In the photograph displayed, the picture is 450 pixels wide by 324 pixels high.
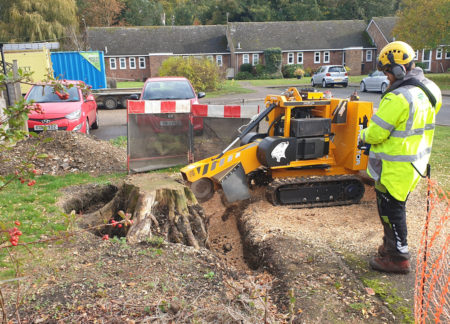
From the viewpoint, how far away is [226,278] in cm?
419

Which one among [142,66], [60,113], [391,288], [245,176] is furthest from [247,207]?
[142,66]

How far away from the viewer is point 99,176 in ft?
26.9

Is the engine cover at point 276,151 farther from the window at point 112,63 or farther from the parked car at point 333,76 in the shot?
the window at point 112,63

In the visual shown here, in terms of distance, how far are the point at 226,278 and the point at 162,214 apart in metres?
1.48

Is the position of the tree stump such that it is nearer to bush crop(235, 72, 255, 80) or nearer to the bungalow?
bush crop(235, 72, 255, 80)

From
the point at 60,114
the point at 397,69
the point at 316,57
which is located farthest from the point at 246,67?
the point at 397,69

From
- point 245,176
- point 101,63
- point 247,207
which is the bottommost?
point 247,207

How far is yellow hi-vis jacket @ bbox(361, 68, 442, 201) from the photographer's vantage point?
4.15 meters

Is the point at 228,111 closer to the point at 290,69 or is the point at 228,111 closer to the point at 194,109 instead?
the point at 194,109

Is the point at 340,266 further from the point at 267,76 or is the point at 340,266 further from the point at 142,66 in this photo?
the point at 142,66

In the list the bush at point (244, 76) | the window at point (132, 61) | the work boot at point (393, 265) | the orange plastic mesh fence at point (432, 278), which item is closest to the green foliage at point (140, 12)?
the window at point (132, 61)

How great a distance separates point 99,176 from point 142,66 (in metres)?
44.8

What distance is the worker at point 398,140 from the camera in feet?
13.7

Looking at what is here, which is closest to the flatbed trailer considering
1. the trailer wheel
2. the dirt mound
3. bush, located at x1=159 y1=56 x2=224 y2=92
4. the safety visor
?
the trailer wheel
